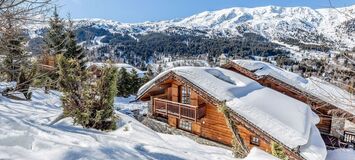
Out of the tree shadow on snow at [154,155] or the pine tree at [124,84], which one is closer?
the tree shadow on snow at [154,155]

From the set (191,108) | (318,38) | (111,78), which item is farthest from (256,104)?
(318,38)

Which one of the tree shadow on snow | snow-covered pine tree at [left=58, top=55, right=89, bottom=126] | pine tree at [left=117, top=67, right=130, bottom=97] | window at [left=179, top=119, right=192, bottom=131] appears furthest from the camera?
pine tree at [left=117, top=67, right=130, bottom=97]

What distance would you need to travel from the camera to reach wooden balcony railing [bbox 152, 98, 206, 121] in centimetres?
1652

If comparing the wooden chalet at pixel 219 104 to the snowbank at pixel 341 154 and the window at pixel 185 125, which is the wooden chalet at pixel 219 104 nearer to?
the window at pixel 185 125

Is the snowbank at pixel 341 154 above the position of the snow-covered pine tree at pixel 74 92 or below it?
below

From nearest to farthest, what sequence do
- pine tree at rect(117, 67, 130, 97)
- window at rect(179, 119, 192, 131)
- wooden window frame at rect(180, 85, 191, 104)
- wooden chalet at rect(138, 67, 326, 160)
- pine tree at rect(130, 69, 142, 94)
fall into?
wooden chalet at rect(138, 67, 326, 160), wooden window frame at rect(180, 85, 191, 104), window at rect(179, 119, 192, 131), pine tree at rect(117, 67, 130, 97), pine tree at rect(130, 69, 142, 94)

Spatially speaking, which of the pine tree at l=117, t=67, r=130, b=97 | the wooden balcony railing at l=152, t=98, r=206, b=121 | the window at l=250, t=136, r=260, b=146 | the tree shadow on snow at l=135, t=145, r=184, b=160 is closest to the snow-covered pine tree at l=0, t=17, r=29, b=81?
the tree shadow on snow at l=135, t=145, r=184, b=160

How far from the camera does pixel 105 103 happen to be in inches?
368

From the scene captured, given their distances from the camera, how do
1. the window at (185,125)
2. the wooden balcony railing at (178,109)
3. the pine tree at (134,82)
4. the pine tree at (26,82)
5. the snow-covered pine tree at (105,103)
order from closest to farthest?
the pine tree at (26,82) → the snow-covered pine tree at (105,103) → the wooden balcony railing at (178,109) → the window at (185,125) → the pine tree at (134,82)

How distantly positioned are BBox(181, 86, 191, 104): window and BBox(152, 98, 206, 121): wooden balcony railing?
61 cm

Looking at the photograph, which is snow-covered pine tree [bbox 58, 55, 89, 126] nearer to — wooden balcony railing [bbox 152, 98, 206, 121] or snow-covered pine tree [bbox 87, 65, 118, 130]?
snow-covered pine tree [bbox 87, 65, 118, 130]

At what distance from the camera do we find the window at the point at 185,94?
17500 millimetres

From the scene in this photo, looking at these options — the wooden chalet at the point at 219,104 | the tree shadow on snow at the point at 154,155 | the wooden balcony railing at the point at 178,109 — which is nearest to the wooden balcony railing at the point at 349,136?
the wooden chalet at the point at 219,104

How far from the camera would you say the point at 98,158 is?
4133 millimetres
